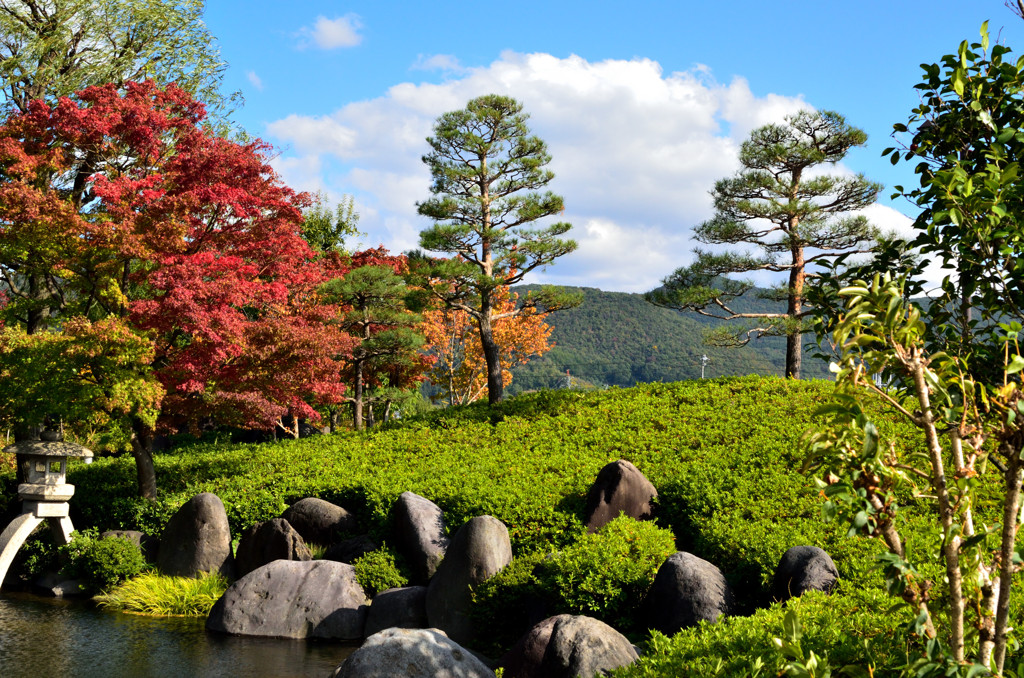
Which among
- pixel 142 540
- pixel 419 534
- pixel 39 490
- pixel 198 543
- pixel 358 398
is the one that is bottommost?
pixel 142 540

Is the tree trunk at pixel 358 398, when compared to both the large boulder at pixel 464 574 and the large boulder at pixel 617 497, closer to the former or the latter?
the large boulder at pixel 617 497

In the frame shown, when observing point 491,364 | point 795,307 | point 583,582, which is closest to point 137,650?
point 583,582

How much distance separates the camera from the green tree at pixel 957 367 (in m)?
2.72

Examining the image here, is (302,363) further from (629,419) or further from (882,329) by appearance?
(882,329)

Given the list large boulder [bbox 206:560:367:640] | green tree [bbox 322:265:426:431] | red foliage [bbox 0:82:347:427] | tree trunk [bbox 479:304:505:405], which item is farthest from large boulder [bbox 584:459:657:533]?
green tree [bbox 322:265:426:431]

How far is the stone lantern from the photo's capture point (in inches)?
441

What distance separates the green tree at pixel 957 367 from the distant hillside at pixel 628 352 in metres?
74.6

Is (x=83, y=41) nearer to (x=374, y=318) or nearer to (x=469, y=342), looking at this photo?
(x=374, y=318)

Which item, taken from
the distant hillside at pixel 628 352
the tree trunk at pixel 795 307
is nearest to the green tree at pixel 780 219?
the tree trunk at pixel 795 307

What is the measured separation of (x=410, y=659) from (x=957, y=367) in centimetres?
446

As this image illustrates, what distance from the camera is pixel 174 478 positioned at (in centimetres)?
1477

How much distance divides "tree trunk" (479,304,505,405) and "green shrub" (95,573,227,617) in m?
7.19

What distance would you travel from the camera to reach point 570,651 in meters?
6.18

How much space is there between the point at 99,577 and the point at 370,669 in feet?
23.3
